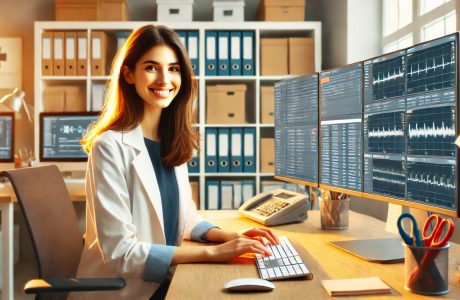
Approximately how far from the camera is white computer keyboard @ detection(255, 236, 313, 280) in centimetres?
97

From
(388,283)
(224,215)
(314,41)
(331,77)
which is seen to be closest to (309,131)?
(331,77)

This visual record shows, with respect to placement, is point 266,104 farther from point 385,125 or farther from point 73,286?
point 73,286

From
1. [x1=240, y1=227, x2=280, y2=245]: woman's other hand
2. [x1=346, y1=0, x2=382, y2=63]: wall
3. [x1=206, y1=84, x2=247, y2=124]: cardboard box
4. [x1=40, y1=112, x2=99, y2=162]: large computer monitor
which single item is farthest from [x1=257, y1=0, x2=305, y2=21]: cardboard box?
[x1=240, y1=227, x2=280, y2=245]: woman's other hand

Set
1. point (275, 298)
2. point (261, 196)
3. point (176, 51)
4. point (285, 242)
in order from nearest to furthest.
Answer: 1. point (275, 298)
2. point (285, 242)
3. point (176, 51)
4. point (261, 196)

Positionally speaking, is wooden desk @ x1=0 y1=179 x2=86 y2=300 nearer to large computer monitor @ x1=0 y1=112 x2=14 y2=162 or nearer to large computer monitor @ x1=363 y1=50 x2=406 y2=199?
large computer monitor @ x1=0 y1=112 x2=14 y2=162

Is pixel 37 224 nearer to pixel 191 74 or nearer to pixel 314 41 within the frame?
pixel 191 74

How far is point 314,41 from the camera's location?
335cm

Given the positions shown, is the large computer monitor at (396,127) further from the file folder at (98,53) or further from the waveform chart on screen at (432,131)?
the file folder at (98,53)

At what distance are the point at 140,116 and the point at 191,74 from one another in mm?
194

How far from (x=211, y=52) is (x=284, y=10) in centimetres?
59

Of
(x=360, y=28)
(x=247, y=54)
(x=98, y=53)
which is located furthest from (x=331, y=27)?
(x=98, y=53)

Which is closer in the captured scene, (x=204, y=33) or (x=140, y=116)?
(x=140, y=116)

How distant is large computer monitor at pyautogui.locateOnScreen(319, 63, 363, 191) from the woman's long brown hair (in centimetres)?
41

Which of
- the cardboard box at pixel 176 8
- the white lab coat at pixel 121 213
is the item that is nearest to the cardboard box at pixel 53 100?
the cardboard box at pixel 176 8
